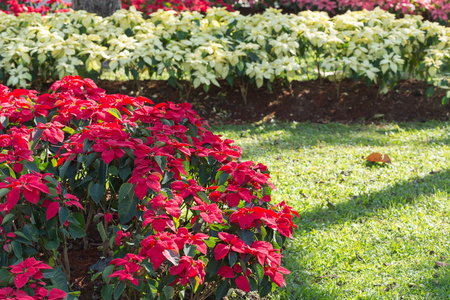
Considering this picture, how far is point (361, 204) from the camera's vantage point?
383 centimetres

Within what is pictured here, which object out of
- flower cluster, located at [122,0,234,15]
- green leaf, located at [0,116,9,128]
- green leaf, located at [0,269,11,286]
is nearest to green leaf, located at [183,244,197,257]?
green leaf, located at [0,269,11,286]

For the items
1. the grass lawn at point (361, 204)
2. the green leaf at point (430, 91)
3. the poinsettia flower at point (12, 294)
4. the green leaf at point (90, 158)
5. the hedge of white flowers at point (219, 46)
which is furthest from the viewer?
the green leaf at point (430, 91)

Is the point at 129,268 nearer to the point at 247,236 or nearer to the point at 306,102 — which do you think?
the point at 247,236

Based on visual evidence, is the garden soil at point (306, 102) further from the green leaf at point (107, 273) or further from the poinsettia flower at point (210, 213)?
the green leaf at point (107, 273)

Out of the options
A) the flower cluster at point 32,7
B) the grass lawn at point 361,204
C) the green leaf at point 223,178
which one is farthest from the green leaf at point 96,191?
the flower cluster at point 32,7

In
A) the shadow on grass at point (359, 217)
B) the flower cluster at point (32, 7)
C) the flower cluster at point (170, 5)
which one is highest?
the flower cluster at point (170, 5)

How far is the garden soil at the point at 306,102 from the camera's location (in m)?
6.02

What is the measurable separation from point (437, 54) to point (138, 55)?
12.6 ft

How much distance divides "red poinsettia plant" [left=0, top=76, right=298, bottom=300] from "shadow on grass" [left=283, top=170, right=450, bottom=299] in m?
0.60

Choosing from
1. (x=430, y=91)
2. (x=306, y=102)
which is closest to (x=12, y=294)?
(x=306, y=102)

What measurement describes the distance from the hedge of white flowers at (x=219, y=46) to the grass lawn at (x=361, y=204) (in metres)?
0.76

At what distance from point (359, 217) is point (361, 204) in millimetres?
249

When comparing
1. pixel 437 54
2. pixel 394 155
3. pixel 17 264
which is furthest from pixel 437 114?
pixel 17 264

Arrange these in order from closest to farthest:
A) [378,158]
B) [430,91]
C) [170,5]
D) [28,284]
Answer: [28,284] → [378,158] → [430,91] → [170,5]
